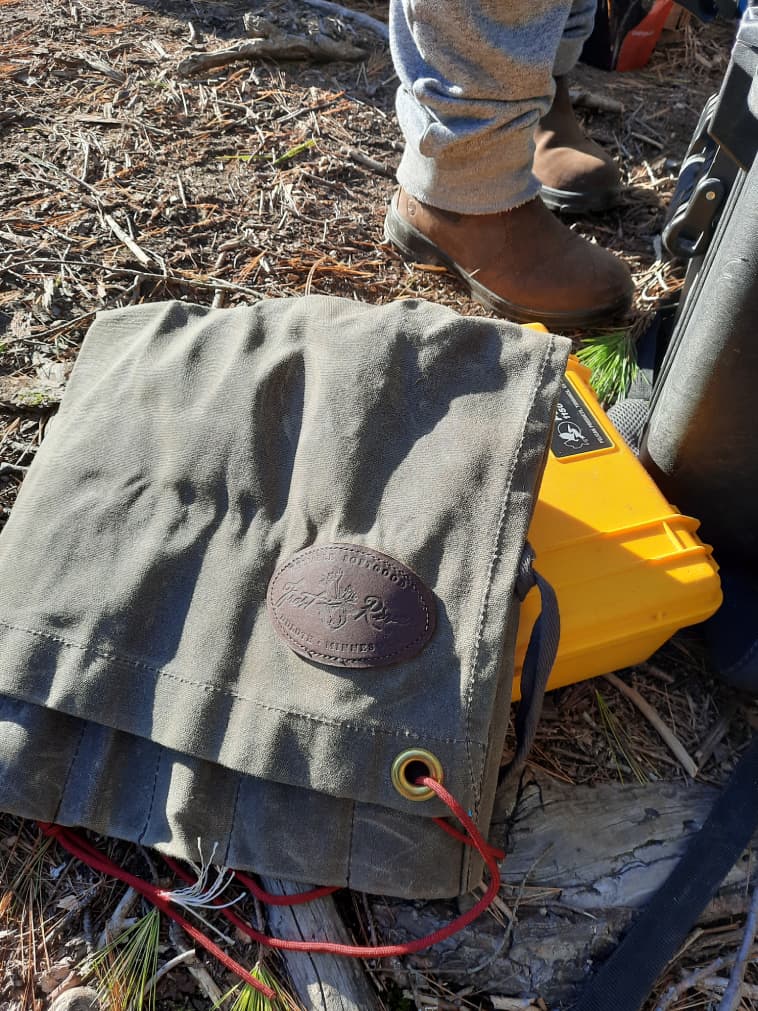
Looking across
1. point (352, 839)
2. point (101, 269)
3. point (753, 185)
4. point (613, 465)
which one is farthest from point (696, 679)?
point (101, 269)

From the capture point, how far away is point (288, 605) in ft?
4.23

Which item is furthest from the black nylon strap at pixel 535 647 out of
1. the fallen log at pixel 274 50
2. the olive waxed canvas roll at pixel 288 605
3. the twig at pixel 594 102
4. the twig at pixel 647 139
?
the fallen log at pixel 274 50

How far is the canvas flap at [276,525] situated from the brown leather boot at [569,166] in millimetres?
1427

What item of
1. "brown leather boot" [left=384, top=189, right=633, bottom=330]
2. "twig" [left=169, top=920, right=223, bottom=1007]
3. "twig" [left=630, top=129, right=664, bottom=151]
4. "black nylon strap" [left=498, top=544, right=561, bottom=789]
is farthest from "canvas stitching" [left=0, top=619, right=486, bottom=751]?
"twig" [left=630, top=129, right=664, bottom=151]

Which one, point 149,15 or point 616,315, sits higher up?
point 149,15

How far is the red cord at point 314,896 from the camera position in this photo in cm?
124

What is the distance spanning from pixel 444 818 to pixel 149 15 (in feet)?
10.8

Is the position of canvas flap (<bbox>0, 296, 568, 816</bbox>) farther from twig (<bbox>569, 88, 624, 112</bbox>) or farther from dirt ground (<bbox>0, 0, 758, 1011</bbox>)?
twig (<bbox>569, 88, 624, 112</bbox>)

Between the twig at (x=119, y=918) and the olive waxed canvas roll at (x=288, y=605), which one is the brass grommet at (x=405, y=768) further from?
the twig at (x=119, y=918)

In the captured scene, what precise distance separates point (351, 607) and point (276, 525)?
0.69ft

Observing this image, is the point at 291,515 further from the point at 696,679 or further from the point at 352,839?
the point at 696,679

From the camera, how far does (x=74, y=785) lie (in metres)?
1.33

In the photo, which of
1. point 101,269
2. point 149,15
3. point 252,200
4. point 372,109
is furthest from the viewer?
point 149,15

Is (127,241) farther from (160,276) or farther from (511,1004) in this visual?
(511,1004)
